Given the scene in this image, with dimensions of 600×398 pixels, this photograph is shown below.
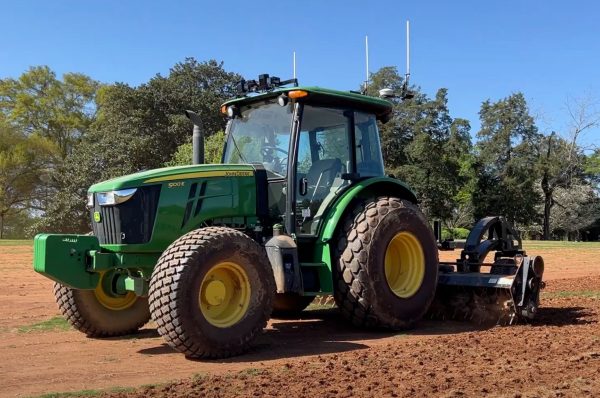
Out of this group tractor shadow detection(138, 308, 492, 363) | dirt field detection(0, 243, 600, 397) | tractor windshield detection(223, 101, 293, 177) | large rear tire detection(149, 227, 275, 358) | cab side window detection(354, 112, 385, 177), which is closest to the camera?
dirt field detection(0, 243, 600, 397)

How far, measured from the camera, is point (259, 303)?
584cm

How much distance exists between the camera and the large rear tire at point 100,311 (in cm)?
675

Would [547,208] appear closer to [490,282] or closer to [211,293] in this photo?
[490,282]

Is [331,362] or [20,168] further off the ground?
[20,168]

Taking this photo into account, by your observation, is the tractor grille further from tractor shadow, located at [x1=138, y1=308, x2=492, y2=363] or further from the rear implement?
the rear implement

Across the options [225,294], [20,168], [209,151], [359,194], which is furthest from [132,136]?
[225,294]

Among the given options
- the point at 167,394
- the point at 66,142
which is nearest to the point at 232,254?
the point at 167,394

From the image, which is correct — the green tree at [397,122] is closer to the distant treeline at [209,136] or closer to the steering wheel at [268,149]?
the distant treeline at [209,136]

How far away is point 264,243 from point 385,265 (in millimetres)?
1479

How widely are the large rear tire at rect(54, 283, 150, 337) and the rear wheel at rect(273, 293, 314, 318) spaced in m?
1.79

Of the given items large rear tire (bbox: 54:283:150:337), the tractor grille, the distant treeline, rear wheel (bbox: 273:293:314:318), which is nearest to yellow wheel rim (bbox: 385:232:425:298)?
rear wheel (bbox: 273:293:314:318)

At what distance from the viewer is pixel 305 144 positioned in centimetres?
715

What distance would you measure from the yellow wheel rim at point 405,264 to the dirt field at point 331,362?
0.56m

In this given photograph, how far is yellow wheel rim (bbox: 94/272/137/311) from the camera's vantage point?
6.86 m
